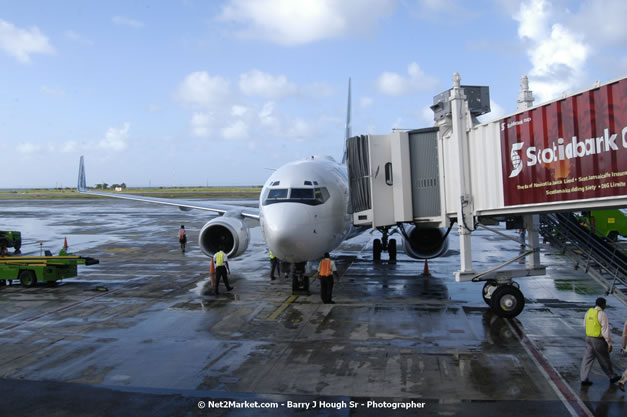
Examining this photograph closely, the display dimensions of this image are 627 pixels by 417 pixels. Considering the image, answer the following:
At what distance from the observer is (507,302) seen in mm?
13180

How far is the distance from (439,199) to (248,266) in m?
11.1

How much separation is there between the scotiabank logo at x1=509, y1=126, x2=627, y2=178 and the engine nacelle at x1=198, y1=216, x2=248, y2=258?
422 inches

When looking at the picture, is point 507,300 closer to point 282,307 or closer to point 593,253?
A: point 593,253

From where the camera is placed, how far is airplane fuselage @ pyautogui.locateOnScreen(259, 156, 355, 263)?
14.8 metres

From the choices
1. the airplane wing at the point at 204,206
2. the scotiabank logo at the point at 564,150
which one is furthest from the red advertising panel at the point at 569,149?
the airplane wing at the point at 204,206

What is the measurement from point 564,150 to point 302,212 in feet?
23.2

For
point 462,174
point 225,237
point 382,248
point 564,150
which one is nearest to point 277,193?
point 225,237

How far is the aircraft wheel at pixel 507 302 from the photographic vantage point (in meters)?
13.1

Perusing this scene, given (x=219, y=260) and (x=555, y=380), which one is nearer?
(x=555, y=380)

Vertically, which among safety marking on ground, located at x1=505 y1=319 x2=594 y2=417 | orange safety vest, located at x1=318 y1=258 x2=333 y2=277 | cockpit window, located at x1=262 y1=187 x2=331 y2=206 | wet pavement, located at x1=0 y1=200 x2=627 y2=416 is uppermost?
cockpit window, located at x1=262 y1=187 x2=331 y2=206

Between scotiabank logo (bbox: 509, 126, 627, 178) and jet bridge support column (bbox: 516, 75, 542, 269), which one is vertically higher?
scotiabank logo (bbox: 509, 126, 627, 178)

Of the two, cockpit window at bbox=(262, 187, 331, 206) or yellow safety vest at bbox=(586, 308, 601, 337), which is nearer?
yellow safety vest at bbox=(586, 308, 601, 337)

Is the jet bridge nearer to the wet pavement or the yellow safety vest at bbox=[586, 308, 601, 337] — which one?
the yellow safety vest at bbox=[586, 308, 601, 337]

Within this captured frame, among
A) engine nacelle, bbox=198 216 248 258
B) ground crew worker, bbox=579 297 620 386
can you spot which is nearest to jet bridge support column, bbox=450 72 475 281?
ground crew worker, bbox=579 297 620 386
